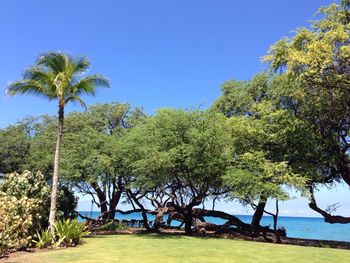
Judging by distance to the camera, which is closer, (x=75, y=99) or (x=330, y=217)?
(x=75, y=99)

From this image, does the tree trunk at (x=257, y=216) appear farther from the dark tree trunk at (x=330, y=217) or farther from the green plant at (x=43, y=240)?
the green plant at (x=43, y=240)

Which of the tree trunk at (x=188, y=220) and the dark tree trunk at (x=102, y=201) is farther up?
the dark tree trunk at (x=102, y=201)

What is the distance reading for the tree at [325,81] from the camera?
59.4 feet

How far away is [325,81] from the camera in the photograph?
19.1m

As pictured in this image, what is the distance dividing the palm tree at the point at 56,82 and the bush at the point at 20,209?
88 cm

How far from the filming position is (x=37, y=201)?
1605cm

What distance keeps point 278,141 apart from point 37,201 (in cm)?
1450

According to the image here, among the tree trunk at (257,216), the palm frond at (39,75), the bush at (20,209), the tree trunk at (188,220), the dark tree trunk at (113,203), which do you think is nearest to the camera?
the bush at (20,209)

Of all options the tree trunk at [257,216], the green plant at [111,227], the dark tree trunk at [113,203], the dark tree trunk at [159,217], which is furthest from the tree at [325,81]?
the dark tree trunk at [113,203]

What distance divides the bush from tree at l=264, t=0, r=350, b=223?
13553mm

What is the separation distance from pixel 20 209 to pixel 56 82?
17.9 feet

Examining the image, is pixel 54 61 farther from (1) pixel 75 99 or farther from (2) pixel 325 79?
(2) pixel 325 79

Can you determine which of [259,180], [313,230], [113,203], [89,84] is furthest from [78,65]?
[313,230]

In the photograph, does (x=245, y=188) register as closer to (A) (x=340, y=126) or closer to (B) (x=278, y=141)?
(B) (x=278, y=141)
